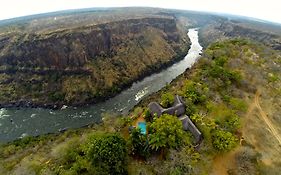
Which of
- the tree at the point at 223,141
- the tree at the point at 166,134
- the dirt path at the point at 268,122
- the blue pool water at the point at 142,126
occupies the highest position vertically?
the tree at the point at 166,134

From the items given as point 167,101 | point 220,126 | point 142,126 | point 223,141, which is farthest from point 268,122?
point 142,126

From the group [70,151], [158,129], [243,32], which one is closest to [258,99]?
[158,129]

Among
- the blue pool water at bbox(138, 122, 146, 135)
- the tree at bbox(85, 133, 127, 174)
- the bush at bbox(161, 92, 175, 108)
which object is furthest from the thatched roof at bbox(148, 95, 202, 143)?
the tree at bbox(85, 133, 127, 174)

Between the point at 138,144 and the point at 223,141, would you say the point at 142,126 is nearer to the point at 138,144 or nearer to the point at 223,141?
the point at 138,144

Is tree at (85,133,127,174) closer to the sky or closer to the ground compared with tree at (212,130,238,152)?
closer to the sky

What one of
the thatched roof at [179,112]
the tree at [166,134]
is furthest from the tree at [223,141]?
the tree at [166,134]

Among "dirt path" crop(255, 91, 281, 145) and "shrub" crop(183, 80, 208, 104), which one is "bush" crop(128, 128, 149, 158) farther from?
"dirt path" crop(255, 91, 281, 145)

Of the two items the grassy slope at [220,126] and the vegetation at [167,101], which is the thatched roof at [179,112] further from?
the grassy slope at [220,126]
